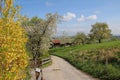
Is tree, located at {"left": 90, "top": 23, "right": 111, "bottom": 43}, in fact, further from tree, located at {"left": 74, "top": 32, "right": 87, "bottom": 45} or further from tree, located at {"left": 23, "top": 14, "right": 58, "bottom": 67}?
tree, located at {"left": 23, "top": 14, "right": 58, "bottom": 67}

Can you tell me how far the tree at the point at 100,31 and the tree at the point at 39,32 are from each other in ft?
276

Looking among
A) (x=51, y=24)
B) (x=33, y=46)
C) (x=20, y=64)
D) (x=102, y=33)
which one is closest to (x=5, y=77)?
(x=20, y=64)

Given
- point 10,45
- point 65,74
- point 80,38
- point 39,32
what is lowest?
point 65,74

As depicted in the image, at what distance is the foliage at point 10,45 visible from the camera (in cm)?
583

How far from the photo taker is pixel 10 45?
240 inches

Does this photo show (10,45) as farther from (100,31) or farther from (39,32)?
(100,31)

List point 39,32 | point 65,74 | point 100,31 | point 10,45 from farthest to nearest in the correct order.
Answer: point 100,31, point 65,74, point 39,32, point 10,45

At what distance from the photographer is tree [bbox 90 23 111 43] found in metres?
107

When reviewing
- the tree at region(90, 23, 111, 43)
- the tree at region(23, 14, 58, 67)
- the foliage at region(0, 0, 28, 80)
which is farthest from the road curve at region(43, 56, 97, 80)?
the tree at region(90, 23, 111, 43)

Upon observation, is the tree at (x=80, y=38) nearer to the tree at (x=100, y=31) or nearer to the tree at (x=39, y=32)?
the tree at (x=100, y=31)

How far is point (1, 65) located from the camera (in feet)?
19.2

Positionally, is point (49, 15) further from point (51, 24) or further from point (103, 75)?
point (103, 75)

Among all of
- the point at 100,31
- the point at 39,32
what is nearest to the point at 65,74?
the point at 39,32

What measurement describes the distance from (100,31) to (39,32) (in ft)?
284
